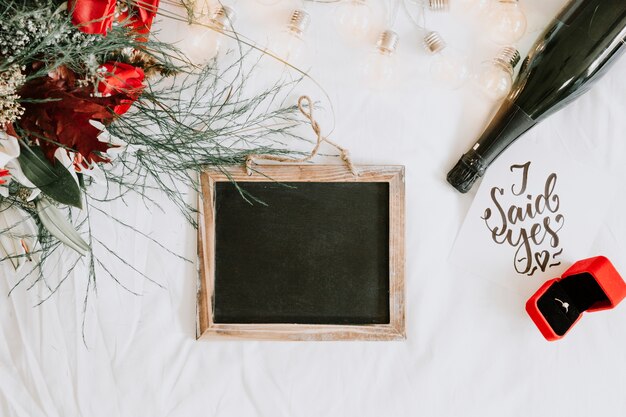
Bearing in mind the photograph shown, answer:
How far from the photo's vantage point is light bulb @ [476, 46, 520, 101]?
2.47 feet

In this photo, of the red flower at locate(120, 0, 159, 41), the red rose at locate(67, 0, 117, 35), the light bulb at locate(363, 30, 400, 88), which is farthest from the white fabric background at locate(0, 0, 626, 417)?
the red rose at locate(67, 0, 117, 35)

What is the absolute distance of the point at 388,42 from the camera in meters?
0.76

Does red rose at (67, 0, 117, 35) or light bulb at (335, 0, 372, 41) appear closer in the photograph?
red rose at (67, 0, 117, 35)

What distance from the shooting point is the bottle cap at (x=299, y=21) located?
0.75 m

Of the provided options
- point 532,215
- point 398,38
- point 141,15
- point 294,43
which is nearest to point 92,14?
point 141,15

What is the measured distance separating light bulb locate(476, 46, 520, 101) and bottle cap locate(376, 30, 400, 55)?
0.48ft

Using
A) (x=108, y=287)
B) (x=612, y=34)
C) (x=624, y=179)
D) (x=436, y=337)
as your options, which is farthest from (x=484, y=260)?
(x=108, y=287)

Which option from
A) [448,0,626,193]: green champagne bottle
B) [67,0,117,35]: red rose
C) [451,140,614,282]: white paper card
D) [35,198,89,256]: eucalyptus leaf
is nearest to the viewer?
[67,0,117,35]: red rose

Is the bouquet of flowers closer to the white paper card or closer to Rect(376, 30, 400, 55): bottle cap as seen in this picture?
Rect(376, 30, 400, 55): bottle cap

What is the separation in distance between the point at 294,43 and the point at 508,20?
0.32 m

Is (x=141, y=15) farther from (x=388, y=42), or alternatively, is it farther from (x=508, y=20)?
(x=508, y=20)

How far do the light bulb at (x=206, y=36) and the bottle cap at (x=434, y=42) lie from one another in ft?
0.97

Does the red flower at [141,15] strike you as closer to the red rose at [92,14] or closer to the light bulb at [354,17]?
the red rose at [92,14]

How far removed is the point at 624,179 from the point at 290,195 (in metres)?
0.53
